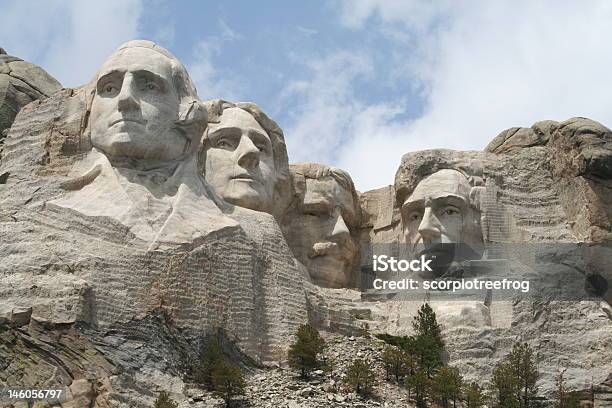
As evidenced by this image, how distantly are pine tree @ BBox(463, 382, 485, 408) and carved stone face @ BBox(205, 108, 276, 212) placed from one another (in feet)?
15.2

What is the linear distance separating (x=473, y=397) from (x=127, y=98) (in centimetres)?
597

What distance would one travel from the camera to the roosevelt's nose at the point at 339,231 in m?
31.8

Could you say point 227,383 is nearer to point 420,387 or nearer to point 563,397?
A: point 420,387

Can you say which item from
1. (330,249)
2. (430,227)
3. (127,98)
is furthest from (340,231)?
(127,98)

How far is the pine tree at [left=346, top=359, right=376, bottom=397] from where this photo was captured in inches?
1060

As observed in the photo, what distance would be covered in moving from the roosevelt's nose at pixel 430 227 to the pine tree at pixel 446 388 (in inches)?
145

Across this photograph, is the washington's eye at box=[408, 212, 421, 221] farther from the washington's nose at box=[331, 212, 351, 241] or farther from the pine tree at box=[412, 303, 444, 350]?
the pine tree at box=[412, 303, 444, 350]

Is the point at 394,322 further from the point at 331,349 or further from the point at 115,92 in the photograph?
the point at 115,92

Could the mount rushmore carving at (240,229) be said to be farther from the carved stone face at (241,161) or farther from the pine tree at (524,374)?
the pine tree at (524,374)

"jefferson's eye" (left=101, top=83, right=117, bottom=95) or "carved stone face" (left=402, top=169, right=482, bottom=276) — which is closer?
"jefferson's eye" (left=101, top=83, right=117, bottom=95)

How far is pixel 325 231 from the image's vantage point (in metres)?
31.9

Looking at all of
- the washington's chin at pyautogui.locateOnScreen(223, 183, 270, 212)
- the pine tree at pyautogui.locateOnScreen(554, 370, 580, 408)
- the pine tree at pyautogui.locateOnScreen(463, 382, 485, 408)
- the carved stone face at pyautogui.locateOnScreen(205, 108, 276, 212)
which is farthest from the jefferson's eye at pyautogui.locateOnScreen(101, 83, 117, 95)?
the pine tree at pyautogui.locateOnScreen(554, 370, 580, 408)

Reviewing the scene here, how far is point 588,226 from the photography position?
101 ft

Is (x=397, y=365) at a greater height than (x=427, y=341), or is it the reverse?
(x=427, y=341)
